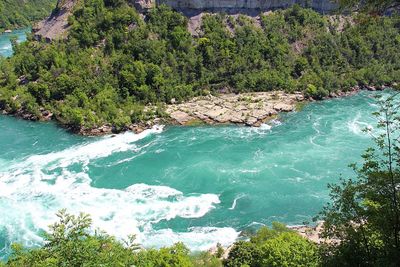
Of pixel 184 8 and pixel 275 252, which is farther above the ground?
pixel 184 8

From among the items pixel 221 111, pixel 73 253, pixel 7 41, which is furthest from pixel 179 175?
pixel 7 41

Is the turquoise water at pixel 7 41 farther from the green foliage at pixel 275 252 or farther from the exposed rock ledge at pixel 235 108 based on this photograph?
the green foliage at pixel 275 252

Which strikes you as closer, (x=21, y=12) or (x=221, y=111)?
(x=221, y=111)

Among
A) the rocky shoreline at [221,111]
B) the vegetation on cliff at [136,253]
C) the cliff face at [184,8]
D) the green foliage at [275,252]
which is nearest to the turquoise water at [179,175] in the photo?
the rocky shoreline at [221,111]

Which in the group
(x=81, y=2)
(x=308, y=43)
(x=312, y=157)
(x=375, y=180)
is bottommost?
(x=312, y=157)

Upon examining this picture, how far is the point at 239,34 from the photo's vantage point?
255 feet

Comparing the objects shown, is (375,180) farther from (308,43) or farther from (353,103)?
(308,43)

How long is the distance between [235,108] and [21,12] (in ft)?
351

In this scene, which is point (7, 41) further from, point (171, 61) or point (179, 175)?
point (179, 175)

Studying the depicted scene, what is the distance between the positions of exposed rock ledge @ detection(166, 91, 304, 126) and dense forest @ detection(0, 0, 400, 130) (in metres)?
2.81

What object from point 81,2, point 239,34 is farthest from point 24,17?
point 239,34

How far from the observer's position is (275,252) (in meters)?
24.8

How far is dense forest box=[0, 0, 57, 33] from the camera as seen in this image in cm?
13385

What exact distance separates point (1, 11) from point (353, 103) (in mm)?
112125
